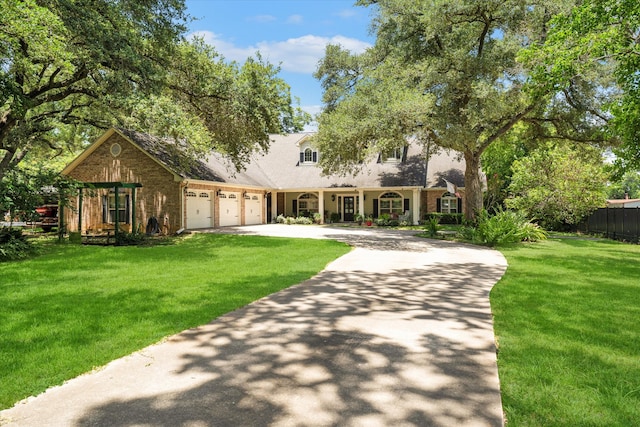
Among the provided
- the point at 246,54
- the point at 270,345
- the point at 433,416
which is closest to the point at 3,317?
the point at 270,345

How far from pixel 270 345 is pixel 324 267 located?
5997 mm

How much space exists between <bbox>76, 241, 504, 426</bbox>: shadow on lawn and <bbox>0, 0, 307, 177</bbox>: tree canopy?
1008 centimetres

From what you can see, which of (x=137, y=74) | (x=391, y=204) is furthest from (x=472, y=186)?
(x=137, y=74)

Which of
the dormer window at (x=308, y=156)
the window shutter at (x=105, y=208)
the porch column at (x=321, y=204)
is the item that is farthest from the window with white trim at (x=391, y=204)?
the window shutter at (x=105, y=208)

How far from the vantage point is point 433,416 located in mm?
3244

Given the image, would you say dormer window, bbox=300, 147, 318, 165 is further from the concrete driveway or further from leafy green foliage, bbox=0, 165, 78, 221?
the concrete driveway

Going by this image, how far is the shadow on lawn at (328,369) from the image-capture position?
3279 millimetres

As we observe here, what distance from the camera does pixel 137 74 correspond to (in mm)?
15234

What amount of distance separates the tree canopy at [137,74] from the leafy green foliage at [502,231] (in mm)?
9905

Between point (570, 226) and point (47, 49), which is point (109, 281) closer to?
point (47, 49)

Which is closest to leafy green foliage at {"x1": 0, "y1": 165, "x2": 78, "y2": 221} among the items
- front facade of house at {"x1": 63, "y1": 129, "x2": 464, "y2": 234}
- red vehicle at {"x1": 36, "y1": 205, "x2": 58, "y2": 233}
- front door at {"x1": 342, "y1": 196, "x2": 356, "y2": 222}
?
front facade of house at {"x1": 63, "y1": 129, "x2": 464, "y2": 234}

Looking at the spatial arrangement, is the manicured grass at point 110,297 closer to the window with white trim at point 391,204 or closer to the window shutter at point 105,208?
the window shutter at point 105,208

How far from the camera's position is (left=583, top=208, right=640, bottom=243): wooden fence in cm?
1838

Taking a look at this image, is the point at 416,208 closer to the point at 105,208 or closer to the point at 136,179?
the point at 136,179
